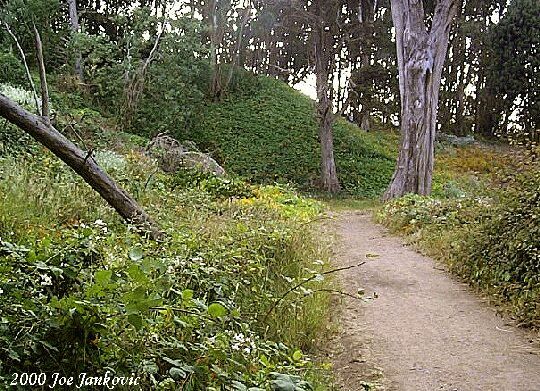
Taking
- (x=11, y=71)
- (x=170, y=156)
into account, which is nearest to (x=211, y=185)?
(x=170, y=156)

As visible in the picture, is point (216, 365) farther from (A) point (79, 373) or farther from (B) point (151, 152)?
(B) point (151, 152)

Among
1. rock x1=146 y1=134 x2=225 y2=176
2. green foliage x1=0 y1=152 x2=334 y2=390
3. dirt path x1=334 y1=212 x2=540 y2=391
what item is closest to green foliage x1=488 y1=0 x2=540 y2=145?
rock x1=146 y1=134 x2=225 y2=176

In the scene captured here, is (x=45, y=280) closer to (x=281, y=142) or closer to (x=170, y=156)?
(x=170, y=156)

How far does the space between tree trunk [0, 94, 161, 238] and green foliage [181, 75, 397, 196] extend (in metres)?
14.2

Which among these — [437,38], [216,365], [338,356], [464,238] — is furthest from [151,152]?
[216,365]

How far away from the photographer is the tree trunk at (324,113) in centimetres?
1875

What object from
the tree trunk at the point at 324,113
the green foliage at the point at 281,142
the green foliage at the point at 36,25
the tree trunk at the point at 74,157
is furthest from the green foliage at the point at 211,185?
the green foliage at the point at 36,25

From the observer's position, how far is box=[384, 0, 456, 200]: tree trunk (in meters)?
12.2

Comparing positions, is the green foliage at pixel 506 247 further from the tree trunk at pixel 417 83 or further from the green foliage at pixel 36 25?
the green foliage at pixel 36 25

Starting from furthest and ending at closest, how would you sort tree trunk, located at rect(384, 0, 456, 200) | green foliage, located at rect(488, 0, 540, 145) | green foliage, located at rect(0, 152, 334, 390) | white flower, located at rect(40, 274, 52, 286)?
green foliage, located at rect(488, 0, 540, 145) < tree trunk, located at rect(384, 0, 456, 200) < white flower, located at rect(40, 274, 52, 286) < green foliage, located at rect(0, 152, 334, 390)

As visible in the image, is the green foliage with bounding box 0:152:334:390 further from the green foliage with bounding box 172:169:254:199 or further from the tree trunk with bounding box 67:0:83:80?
the tree trunk with bounding box 67:0:83:80

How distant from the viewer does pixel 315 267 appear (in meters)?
4.88

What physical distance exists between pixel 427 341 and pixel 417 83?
974 cm

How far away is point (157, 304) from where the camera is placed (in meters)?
1.83
